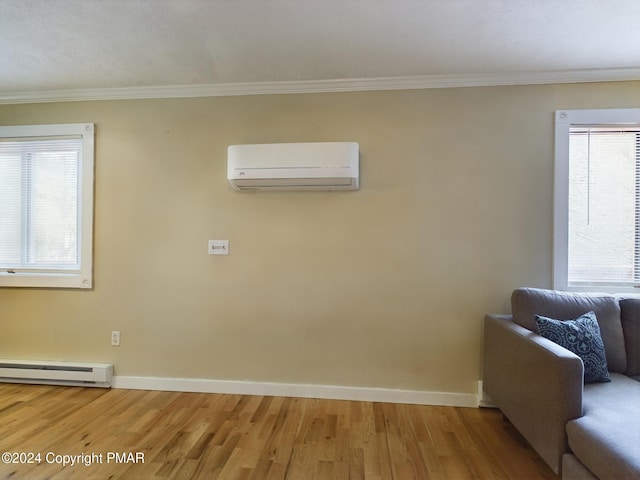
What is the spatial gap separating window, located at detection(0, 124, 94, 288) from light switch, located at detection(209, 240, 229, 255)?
102cm

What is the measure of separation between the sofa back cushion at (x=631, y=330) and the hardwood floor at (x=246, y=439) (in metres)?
0.81

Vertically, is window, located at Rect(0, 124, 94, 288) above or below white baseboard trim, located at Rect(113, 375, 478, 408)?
above

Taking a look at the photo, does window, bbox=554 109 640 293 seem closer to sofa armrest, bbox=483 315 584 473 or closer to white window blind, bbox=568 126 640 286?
white window blind, bbox=568 126 640 286

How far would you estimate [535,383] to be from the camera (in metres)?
1.55

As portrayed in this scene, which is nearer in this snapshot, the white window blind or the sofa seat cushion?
the sofa seat cushion

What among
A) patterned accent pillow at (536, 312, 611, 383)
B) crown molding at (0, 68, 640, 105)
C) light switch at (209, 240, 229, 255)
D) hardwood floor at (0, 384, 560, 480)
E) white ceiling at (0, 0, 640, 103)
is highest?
white ceiling at (0, 0, 640, 103)

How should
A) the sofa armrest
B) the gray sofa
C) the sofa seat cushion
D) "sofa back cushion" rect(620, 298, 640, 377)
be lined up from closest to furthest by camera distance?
the sofa seat cushion → the gray sofa → the sofa armrest → "sofa back cushion" rect(620, 298, 640, 377)

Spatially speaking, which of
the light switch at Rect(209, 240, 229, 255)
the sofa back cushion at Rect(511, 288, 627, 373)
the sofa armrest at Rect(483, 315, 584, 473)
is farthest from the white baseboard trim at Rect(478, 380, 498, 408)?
the light switch at Rect(209, 240, 229, 255)

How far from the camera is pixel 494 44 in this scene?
1.88 m

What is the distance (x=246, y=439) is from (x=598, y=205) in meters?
2.88

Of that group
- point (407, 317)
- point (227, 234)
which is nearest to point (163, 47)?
point (227, 234)

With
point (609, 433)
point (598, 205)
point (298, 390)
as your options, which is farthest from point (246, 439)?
point (598, 205)

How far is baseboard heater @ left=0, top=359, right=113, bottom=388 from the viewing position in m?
2.44

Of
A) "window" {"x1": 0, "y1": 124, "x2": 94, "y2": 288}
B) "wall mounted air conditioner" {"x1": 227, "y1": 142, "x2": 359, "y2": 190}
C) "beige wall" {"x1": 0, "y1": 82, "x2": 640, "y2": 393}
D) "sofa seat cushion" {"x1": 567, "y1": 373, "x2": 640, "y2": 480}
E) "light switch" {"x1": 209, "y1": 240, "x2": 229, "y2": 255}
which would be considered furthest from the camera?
"window" {"x1": 0, "y1": 124, "x2": 94, "y2": 288}
